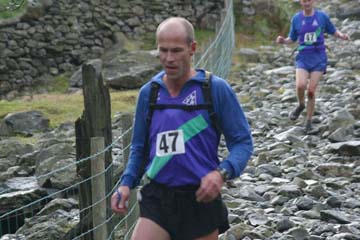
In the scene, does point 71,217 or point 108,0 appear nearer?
point 71,217

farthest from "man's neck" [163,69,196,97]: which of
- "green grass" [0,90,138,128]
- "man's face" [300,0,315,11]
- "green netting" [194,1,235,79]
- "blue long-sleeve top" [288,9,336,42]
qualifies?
"green grass" [0,90,138,128]

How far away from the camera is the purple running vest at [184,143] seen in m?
4.49

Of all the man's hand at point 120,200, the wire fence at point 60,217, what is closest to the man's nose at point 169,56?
the man's hand at point 120,200

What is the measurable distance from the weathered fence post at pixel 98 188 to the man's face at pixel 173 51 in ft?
4.47

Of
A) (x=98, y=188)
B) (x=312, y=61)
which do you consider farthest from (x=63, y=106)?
(x=98, y=188)

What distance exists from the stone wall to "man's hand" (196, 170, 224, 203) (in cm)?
1646

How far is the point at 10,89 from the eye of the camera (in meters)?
20.7

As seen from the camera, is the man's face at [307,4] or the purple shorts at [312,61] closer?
the man's face at [307,4]

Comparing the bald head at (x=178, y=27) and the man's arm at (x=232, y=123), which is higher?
the bald head at (x=178, y=27)

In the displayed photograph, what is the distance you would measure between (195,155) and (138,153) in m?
0.42

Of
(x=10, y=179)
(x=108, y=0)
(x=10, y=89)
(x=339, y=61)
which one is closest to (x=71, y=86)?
(x=10, y=89)

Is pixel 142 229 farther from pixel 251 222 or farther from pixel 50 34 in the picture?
pixel 50 34

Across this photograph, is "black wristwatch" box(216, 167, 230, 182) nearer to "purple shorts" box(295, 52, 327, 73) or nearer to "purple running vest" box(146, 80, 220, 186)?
"purple running vest" box(146, 80, 220, 186)

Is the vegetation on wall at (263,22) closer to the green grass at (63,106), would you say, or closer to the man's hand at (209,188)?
the green grass at (63,106)
